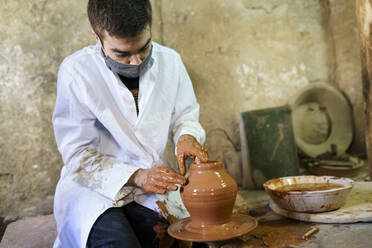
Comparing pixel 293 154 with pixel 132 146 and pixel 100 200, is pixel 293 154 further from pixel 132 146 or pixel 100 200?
pixel 100 200

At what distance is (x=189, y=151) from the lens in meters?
2.04

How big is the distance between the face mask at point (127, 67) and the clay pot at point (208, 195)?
78cm

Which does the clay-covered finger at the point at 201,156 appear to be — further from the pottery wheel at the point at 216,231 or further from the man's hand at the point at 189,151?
the pottery wheel at the point at 216,231

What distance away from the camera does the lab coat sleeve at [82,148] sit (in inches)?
81.1

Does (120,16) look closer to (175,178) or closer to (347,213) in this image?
(175,178)

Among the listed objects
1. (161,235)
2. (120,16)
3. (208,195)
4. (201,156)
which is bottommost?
(161,235)

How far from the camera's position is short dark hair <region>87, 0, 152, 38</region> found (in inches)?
76.1

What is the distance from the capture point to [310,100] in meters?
4.73

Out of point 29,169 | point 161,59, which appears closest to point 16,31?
point 29,169

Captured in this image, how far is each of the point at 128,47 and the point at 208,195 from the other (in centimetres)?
99

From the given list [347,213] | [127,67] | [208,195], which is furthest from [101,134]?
[347,213]

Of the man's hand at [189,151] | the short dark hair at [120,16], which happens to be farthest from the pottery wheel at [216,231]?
the short dark hair at [120,16]

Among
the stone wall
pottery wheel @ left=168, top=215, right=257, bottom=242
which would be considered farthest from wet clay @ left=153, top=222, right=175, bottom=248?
the stone wall

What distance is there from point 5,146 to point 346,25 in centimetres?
427
